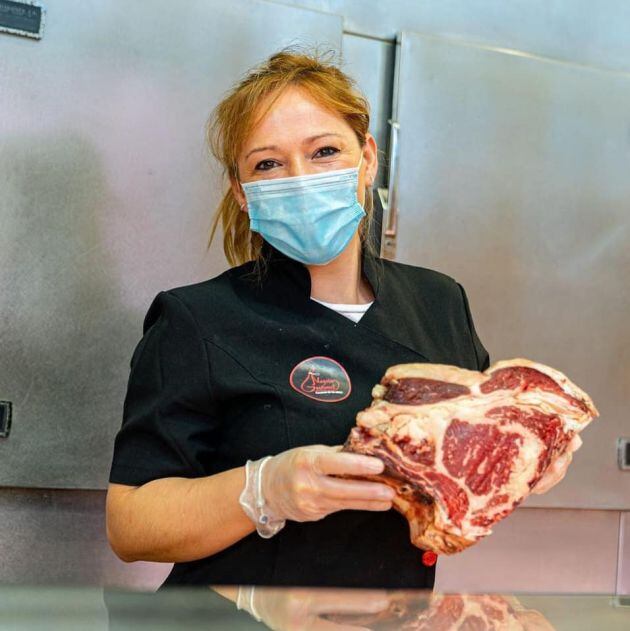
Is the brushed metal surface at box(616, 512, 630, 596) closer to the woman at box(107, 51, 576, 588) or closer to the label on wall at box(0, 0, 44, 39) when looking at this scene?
the woman at box(107, 51, 576, 588)

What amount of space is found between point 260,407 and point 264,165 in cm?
40

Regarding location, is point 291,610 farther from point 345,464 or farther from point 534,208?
point 534,208

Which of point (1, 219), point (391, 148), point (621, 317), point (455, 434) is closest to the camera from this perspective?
point (455, 434)

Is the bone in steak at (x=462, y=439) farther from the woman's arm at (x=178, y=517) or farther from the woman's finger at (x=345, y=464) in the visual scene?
the woman's arm at (x=178, y=517)

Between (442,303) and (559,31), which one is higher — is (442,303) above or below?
below

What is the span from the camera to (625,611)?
3.06 feet

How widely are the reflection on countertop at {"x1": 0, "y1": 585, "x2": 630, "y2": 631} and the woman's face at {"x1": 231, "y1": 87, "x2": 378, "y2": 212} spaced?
2.48 ft

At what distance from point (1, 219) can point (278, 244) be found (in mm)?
807

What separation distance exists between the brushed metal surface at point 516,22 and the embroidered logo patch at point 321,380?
121 cm

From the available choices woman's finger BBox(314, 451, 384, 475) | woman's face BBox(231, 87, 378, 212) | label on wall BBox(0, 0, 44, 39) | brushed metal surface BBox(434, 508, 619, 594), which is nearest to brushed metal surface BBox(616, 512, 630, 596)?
brushed metal surface BBox(434, 508, 619, 594)

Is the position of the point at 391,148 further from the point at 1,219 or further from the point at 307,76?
the point at 1,219

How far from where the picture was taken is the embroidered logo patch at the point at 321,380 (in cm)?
141

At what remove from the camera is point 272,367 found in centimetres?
142

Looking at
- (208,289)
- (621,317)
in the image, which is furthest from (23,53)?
(621,317)
